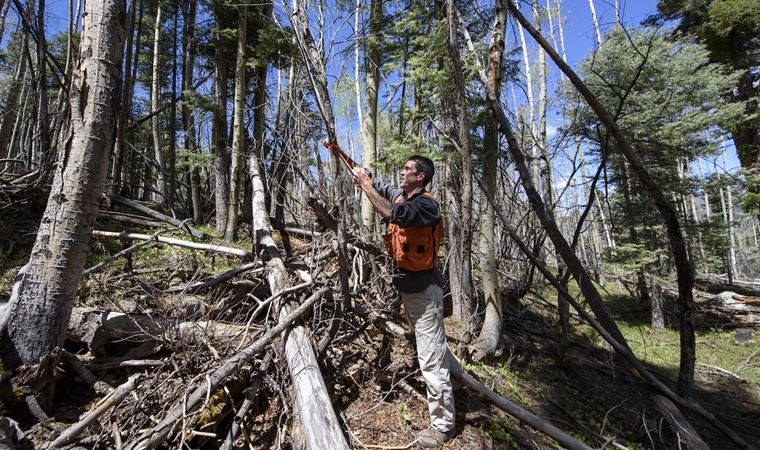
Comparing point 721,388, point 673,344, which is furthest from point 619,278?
point 721,388

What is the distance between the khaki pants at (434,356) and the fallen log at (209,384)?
107 cm

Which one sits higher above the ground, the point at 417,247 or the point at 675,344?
the point at 417,247

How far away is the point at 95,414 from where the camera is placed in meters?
2.45

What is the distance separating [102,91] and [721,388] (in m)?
10.5

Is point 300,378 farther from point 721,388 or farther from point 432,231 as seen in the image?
point 721,388

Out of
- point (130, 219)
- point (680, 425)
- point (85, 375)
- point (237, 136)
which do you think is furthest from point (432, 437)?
point (237, 136)

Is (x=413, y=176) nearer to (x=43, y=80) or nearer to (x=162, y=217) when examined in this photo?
(x=162, y=217)

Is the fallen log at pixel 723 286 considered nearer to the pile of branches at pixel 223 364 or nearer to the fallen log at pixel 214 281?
the pile of branches at pixel 223 364

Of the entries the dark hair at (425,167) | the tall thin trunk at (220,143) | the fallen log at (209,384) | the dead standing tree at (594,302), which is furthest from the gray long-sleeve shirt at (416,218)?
the tall thin trunk at (220,143)

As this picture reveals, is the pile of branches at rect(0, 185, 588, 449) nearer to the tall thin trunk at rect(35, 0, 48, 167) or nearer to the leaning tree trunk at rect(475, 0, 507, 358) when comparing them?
the leaning tree trunk at rect(475, 0, 507, 358)

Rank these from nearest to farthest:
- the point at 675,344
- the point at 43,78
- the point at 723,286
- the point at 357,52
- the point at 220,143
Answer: the point at 43,78 < the point at 220,143 < the point at 675,344 < the point at 357,52 < the point at 723,286

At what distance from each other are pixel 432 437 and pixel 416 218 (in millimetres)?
1913

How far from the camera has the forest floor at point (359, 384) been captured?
2.86 m

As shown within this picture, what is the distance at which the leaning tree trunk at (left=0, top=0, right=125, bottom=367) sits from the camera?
102 inches
